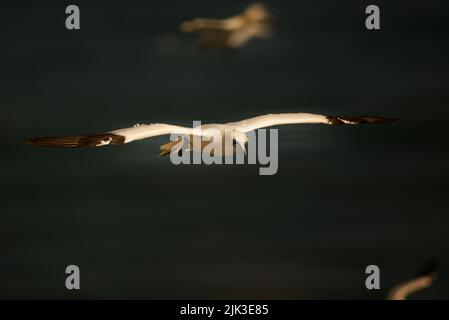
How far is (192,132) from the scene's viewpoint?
3.49 meters

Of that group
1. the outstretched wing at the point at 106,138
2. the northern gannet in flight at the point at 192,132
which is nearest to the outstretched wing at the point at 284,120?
the northern gannet in flight at the point at 192,132

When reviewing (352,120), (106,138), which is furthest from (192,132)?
(352,120)

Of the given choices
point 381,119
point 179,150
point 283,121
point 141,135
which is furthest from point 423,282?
point 141,135

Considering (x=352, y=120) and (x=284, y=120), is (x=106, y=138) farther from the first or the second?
(x=352, y=120)

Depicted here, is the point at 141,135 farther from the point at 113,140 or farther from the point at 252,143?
the point at 252,143

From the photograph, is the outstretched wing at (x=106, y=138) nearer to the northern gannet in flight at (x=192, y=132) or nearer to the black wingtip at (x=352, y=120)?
the northern gannet in flight at (x=192, y=132)

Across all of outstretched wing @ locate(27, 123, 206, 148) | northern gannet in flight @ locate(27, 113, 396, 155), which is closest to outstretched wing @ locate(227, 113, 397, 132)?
northern gannet in flight @ locate(27, 113, 396, 155)

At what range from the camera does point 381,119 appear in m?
3.64

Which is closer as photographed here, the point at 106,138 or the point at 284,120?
the point at 106,138

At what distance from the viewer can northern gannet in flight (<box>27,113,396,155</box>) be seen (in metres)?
3.33

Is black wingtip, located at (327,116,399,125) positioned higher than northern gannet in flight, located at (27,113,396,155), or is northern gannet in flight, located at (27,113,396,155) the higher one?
black wingtip, located at (327,116,399,125)

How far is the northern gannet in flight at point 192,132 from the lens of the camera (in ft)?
10.9

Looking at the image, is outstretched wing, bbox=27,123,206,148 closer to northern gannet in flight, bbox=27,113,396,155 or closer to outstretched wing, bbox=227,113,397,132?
northern gannet in flight, bbox=27,113,396,155

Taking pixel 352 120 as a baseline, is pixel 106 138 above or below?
below
